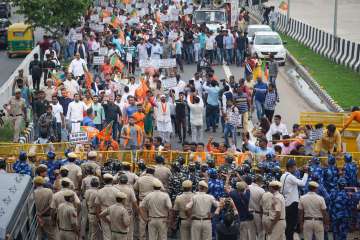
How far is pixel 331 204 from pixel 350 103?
45.2 feet

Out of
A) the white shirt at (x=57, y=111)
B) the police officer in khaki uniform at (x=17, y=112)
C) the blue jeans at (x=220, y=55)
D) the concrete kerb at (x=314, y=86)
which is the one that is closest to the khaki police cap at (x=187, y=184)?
the white shirt at (x=57, y=111)

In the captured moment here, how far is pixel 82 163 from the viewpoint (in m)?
18.5

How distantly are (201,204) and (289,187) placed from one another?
5.86ft

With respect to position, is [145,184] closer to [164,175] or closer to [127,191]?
[127,191]

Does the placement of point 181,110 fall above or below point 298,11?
above

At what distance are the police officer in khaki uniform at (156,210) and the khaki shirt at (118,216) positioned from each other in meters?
0.47

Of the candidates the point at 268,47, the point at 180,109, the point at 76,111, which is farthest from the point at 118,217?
the point at 268,47

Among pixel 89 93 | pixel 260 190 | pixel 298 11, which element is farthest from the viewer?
pixel 298 11

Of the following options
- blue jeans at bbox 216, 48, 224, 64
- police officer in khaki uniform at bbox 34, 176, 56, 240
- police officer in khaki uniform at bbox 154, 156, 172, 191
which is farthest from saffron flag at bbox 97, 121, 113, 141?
blue jeans at bbox 216, 48, 224, 64

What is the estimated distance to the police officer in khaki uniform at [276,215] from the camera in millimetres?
16500

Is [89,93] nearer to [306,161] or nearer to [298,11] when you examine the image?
[306,161]

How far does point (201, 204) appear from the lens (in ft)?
54.2

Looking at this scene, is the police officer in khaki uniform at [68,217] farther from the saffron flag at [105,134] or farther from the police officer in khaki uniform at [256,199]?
the saffron flag at [105,134]

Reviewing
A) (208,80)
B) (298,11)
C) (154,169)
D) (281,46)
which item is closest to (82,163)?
(154,169)
